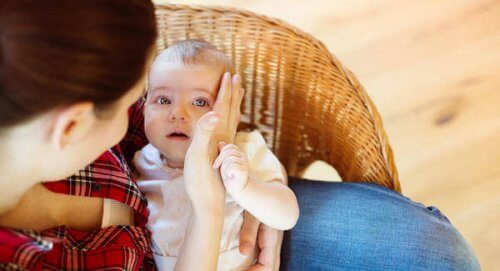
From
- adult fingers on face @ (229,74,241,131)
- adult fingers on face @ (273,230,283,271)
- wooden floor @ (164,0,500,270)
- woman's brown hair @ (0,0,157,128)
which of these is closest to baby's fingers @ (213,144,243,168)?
adult fingers on face @ (229,74,241,131)

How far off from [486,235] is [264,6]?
1.08 meters

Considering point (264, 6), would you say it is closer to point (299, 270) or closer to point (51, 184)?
point (299, 270)

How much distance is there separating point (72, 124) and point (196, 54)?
468 millimetres

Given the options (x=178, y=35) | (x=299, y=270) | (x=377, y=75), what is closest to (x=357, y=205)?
(x=299, y=270)

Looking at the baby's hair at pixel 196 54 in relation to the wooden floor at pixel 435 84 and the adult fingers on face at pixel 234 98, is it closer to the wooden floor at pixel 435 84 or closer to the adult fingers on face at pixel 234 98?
the adult fingers on face at pixel 234 98

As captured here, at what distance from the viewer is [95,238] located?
960mm

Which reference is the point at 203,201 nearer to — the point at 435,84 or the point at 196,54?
the point at 196,54

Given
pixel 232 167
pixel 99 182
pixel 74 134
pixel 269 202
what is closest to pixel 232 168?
pixel 232 167

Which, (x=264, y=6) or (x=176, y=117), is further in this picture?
(x=264, y=6)

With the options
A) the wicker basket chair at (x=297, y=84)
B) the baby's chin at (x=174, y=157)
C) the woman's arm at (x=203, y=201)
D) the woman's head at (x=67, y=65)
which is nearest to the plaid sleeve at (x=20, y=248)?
the woman's head at (x=67, y=65)

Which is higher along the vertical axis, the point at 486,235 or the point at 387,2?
the point at 387,2

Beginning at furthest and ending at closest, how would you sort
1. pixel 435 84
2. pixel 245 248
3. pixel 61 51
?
pixel 435 84 → pixel 245 248 → pixel 61 51

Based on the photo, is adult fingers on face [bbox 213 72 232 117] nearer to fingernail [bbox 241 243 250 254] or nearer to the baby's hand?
the baby's hand

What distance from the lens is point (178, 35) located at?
4.19ft
